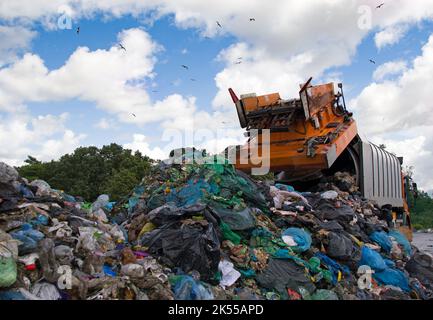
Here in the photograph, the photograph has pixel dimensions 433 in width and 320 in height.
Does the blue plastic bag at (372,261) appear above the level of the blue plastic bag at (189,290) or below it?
above

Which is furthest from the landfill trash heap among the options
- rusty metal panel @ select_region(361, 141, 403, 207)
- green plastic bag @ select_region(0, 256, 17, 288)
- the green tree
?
the green tree

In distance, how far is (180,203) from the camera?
4.71 metres

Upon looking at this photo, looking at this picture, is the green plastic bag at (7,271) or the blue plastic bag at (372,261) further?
the blue plastic bag at (372,261)

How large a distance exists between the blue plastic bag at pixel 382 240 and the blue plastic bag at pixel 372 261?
31.1 inches

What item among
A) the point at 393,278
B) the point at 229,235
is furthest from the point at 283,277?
the point at 393,278

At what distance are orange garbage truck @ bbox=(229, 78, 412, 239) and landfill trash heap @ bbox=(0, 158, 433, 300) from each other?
804mm

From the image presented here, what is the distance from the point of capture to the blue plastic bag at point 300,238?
4180 millimetres

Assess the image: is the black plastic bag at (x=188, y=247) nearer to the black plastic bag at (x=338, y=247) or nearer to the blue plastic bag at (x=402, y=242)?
the black plastic bag at (x=338, y=247)

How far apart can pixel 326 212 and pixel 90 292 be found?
3.38 metres

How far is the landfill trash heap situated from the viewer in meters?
2.92

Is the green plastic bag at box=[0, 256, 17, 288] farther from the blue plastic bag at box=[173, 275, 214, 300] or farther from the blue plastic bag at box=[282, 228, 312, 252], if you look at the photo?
the blue plastic bag at box=[282, 228, 312, 252]

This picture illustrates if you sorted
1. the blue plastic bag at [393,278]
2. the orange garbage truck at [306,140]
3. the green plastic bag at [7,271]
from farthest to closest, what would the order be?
the orange garbage truck at [306,140] → the blue plastic bag at [393,278] → the green plastic bag at [7,271]

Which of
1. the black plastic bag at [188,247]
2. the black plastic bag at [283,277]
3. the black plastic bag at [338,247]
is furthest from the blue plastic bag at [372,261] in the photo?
the black plastic bag at [188,247]
